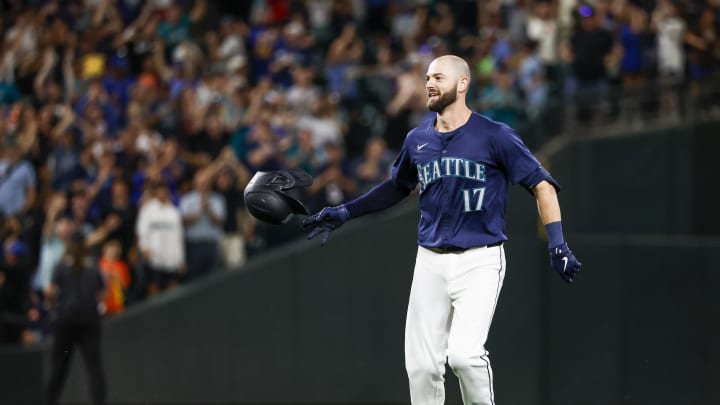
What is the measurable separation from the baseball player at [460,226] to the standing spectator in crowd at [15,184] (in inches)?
318

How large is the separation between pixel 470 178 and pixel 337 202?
22.2ft

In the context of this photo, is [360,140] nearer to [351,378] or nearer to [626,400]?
[351,378]

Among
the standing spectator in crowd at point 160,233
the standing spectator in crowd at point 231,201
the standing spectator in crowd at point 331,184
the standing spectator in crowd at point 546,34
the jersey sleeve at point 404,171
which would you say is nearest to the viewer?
the jersey sleeve at point 404,171

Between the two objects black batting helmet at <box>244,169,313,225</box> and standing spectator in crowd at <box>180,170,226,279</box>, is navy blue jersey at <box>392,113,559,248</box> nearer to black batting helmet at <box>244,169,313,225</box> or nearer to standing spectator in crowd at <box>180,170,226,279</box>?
black batting helmet at <box>244,169,313,225</box>

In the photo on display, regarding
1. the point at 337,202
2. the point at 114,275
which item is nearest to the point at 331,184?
the point at 337,202

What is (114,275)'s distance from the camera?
13.6 metres

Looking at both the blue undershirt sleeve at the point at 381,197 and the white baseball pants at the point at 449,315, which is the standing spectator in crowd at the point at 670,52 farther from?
the white baseball pants at the point at 449,315

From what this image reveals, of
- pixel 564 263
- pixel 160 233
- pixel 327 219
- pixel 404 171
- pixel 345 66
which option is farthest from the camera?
pixel 345 66

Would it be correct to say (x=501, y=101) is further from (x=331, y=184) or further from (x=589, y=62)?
(x=331, y=184)

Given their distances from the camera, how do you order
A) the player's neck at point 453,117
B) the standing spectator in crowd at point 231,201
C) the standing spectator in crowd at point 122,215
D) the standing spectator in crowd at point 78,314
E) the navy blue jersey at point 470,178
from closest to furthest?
1. the navy blue jersey at point 470,178
2. the player's neck at point 453,117
3. the standing spectator in crowd at point 78,314
4. the standing spectator in crowd at point 122,215
5. the standing spectator in crowd at point 231,201

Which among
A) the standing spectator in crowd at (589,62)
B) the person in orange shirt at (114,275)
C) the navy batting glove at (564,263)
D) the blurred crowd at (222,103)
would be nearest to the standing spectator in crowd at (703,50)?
the blurred crowd at (222,103)

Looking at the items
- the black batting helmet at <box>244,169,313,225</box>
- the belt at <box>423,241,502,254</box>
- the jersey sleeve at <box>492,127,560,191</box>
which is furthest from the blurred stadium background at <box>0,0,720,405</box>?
the jersey sleeve at <box>492,127,560,191</box>

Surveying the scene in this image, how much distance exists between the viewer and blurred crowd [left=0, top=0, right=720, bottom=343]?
13688 mm

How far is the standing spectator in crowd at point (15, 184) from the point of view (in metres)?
13.9
